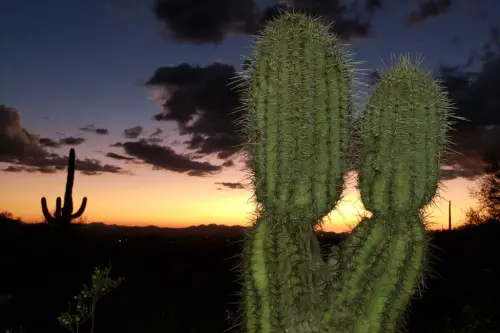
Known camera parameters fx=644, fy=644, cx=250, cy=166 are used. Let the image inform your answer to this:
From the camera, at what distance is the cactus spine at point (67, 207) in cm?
1609

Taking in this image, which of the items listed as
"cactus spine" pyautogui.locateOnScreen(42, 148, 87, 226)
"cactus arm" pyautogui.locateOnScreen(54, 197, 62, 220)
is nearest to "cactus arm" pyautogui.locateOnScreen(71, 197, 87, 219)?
"cactus spine" pyautogui.locateOnScreen(42, 148, 87, 226)

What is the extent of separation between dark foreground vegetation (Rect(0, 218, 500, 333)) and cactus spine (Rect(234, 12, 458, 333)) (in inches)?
152

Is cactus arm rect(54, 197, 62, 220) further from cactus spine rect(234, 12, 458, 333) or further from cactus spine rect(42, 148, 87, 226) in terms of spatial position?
cactus spine rect(234, 12, 458, 333)

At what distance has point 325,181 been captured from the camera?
3.49 m

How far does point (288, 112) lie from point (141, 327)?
Result: 10.1 metres

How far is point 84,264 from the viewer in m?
19.0

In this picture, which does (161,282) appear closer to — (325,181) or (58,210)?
(58,210)

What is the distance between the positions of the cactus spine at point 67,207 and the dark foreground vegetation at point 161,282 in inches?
31.3

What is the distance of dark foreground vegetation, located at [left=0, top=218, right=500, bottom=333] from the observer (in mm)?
10455

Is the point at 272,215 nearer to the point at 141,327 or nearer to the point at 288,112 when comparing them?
the point at 288,112

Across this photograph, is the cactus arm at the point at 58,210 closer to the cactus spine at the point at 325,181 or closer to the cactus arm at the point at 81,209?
the cactus arm at the point at 81,209


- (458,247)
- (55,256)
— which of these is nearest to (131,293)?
(55,256)

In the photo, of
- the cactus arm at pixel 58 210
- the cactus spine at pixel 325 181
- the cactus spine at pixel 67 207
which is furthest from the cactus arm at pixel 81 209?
the cactus spine at pixel 325 181

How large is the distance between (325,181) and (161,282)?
1447cm
